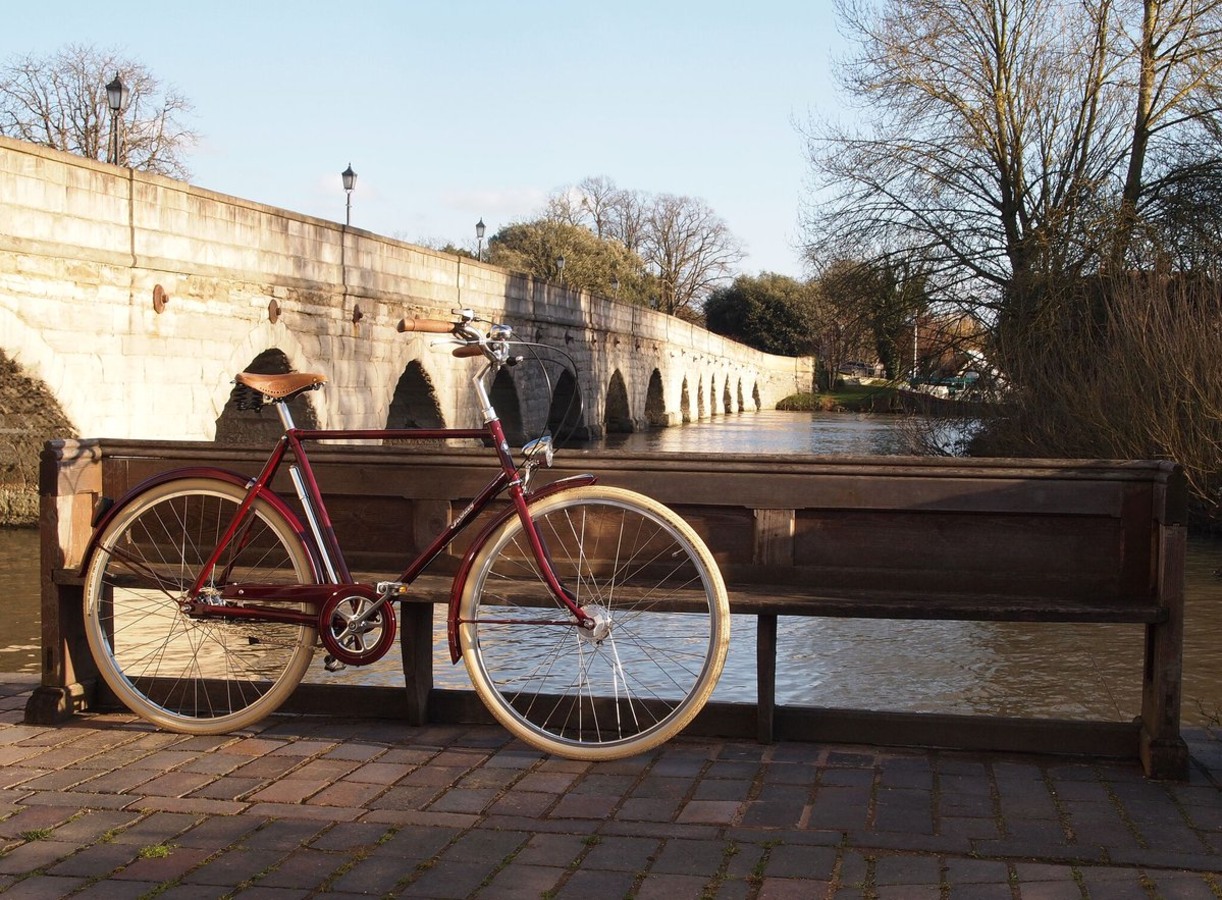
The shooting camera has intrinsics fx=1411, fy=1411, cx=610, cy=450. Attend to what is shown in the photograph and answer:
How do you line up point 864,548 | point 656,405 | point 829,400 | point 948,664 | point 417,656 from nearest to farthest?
point 864,548 → point 417,656 → point 948,664 → point 656,405 → point 829,400

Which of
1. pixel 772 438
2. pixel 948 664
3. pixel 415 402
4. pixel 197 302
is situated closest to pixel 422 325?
pixel 948 664

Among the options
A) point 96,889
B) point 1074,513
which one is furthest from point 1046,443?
point 96,889

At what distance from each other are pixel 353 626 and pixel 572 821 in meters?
0.90

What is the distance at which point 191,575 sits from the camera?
4262 mm

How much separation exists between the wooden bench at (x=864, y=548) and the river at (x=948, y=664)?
5.25 ft

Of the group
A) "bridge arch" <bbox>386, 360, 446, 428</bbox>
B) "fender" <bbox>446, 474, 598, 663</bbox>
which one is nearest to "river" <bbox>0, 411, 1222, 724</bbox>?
"fender" <bbox>446, 474, 598, 663</bbox>

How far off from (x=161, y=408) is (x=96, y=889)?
11.3 m

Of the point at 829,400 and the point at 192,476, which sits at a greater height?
the point at 192,476

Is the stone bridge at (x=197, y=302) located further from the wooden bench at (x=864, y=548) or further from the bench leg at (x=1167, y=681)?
the bench leg at (x=1167, y=681)

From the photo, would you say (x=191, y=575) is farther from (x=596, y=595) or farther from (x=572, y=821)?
(x=572, y=821)

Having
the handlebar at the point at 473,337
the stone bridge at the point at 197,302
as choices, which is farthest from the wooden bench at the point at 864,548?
→ the stone bridge at the point at 197,302

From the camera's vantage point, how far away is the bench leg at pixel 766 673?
3.76 meters

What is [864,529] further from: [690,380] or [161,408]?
[690,380]

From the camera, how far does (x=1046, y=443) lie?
14.0 metres
